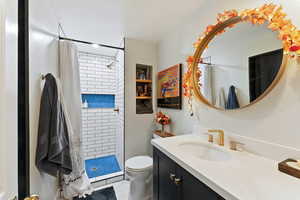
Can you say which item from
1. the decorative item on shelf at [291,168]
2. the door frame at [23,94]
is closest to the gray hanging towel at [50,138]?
the door frame at [23,94]

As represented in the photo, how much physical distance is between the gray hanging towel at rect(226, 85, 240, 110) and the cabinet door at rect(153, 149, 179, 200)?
0.66 meters

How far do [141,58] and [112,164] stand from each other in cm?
215

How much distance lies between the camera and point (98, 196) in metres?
1.64

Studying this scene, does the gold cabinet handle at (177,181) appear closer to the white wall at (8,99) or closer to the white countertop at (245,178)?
the white countertop at (245,178)

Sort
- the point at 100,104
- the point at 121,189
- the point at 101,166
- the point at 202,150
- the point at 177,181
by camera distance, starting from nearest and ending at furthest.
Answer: the point at 177,181, the point at 202,150, the point at 121,189, the point at 101,166, the point at 100,104

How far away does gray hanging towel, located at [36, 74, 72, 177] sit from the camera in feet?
3.04

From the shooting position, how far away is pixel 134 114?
2080mm

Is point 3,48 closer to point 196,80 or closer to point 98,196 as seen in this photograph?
point 196,80

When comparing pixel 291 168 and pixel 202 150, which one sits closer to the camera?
pixel 291 168

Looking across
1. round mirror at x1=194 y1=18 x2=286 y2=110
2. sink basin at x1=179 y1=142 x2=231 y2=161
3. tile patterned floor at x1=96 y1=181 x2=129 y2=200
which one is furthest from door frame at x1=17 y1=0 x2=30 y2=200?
round mirror at x1=194 y1=18 x2=286 y2=110

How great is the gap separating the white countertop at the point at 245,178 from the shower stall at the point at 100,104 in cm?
209

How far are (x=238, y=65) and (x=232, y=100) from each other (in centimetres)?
28

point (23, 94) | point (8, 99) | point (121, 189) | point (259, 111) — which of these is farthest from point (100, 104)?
point (259, 111)

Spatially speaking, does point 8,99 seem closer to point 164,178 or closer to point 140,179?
point 164,178
